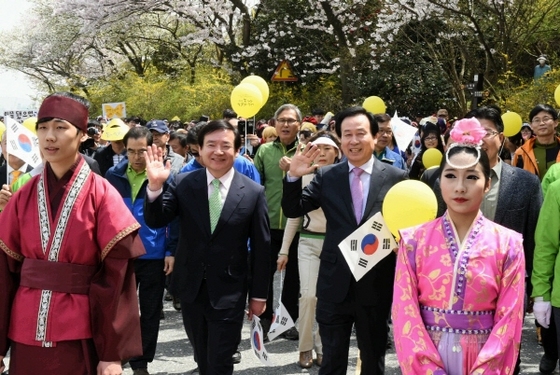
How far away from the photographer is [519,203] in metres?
4.64

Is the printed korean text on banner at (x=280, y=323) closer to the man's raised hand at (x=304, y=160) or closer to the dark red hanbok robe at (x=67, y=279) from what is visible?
the man's raised hand at (x=304, y=160)

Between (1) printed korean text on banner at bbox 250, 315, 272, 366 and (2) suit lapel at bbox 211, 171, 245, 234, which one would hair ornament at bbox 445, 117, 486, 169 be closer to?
(2) suit lapel at bbox 211, 171, 245, 234

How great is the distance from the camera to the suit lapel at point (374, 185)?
4770mm

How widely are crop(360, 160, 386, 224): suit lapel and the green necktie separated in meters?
1.01

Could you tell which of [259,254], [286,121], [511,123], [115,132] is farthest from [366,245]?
[511,123]

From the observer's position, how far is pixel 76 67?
125 feet

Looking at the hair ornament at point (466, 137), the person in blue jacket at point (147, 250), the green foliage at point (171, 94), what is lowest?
the person in blue jacket at point (147, 250)

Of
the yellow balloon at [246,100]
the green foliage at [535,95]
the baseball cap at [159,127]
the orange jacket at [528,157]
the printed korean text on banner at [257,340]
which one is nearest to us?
the printed korean text on banner at [257,340]

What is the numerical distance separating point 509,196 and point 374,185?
85 centimetres

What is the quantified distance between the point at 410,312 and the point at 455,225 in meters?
0.49

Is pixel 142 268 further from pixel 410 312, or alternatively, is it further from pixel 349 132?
pixel 410 312

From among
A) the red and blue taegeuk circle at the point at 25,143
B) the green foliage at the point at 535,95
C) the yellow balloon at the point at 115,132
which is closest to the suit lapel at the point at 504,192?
the red and blue taegeuk circle at the point at 25,143

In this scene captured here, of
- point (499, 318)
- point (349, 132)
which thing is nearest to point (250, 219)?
point (349, 132)

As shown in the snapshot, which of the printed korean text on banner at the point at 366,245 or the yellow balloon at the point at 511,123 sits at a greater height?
the yellow balloon at the point at 511,123
